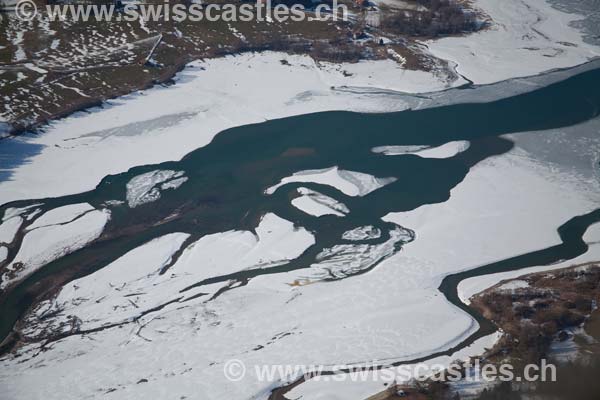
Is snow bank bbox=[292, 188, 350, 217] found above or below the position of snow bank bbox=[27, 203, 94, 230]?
above

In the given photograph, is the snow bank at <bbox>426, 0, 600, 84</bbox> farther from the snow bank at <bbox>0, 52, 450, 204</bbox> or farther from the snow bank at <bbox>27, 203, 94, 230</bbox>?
the snow bank at <bbox>27, 203, 94, 230</bbox>

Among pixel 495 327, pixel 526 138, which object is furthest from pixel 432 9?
pixel 495 327

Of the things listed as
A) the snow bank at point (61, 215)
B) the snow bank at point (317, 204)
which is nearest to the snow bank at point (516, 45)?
the snow bank at point (317, 204)

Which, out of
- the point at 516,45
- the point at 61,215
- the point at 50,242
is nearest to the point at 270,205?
the point at 61,215

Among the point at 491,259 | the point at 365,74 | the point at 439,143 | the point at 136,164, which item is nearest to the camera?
the point at 491,259

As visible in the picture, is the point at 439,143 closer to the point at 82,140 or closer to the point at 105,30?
the point at 82,140

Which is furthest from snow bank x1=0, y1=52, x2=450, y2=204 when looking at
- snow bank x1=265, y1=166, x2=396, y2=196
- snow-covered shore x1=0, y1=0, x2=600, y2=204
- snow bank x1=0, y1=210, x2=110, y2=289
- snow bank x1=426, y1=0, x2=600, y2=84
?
snow bank x1=265, y1=166, x2=396, y2=196

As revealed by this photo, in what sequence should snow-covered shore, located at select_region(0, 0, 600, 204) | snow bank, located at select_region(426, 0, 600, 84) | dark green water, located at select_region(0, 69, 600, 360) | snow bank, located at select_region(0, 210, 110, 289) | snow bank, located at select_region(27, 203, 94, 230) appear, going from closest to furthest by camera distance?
snow bank, located at select_region(0, 210, 110, 289) < dark green water, located at select_region(0, 69, 600, 360) < snow bank, located at select_region(27, 203, 94, 230) < snow-covered shore, located at select_region(0, 0, 600, 204) < snow bank, located at select_region(426, 0, 600, 84)
